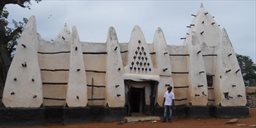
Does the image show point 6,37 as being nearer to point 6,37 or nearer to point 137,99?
point 6,37

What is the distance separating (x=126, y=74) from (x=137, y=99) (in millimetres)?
2303

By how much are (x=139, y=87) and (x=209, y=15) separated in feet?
22.1

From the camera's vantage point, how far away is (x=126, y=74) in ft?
67.6

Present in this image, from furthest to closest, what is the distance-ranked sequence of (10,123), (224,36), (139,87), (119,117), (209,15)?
(209,15) → (224,36) → (139,87) → (119,117) → (10,123)

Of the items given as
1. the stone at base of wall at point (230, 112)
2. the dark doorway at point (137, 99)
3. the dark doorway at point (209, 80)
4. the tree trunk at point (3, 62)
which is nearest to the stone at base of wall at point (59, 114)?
the dark doorway at point (137, 99)

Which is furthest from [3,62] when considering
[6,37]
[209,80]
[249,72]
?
[249,72]

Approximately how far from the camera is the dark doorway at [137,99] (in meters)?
21.8

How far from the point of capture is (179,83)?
22.1 m

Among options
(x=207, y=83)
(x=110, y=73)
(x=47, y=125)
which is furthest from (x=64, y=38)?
(x=207, y=83)

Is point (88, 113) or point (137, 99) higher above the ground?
point (137, 99)

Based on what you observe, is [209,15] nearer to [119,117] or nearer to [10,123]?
[119,117]

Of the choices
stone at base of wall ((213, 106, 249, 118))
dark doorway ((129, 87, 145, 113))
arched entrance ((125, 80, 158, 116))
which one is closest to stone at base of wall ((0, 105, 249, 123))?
stone at base of wall ((213, 106, 249, 118))

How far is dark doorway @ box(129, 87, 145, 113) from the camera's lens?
71.6ft

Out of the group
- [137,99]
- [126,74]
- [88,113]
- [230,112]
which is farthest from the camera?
[137,99]
